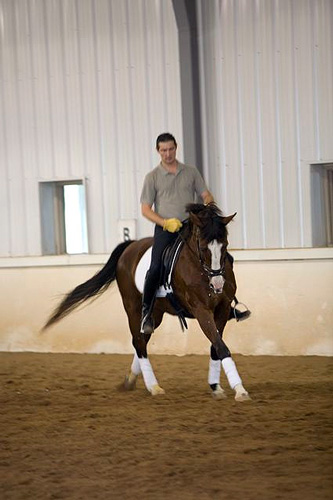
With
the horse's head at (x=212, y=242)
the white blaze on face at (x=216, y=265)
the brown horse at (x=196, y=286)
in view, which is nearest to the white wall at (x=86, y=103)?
the brown horse at (x=196, y=286)

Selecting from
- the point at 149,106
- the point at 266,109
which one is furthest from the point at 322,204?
the point at 149,106

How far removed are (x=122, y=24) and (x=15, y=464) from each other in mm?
7750

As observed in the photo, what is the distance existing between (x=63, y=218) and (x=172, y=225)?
220 inches

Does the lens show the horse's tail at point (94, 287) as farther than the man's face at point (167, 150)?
Yes

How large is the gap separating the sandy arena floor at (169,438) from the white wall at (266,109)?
2.16 m

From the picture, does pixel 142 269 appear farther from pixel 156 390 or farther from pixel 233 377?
pixel 233 377

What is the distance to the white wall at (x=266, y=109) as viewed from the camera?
11047 millimetres

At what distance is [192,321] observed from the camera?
11.6 m

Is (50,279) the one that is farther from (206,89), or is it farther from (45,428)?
(45,428)

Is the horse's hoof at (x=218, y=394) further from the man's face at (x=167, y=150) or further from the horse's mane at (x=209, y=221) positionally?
the man's face at (x=167, y=150)

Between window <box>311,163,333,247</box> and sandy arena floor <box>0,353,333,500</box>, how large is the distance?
1.86 metres

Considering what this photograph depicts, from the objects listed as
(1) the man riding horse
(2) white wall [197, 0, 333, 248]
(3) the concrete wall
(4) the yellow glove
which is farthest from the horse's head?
Answer: (2) white wall [197, 0, 333, 248]

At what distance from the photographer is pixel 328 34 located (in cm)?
1094

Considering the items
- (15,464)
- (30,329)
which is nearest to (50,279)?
(30,329)
